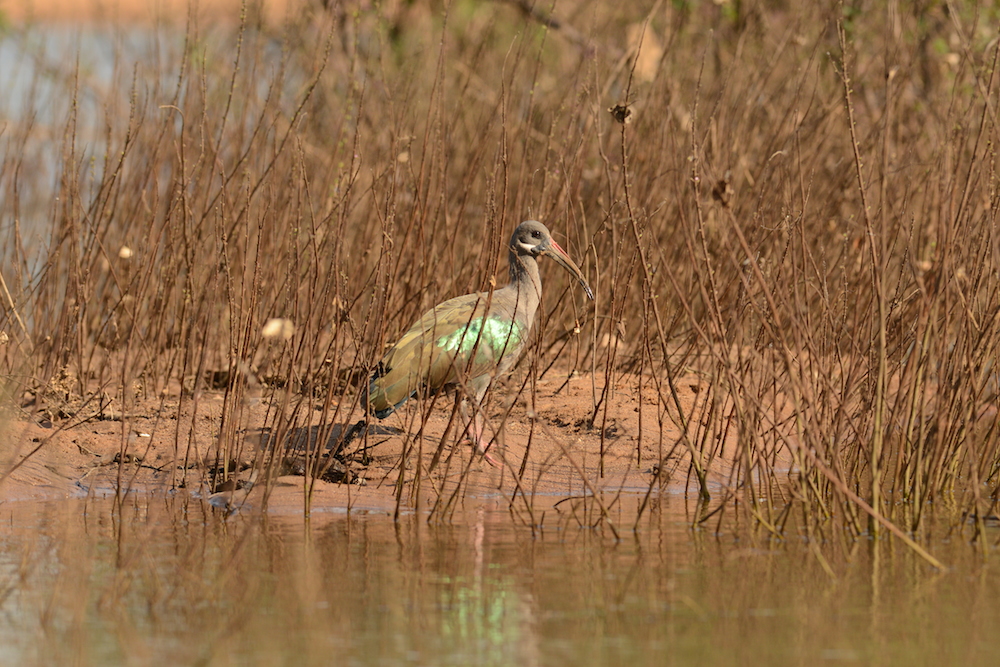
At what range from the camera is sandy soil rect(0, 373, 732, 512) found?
5.09 meters

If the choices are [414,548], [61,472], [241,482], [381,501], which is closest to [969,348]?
[414,548]

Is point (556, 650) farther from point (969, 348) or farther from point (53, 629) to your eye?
point (969, 348)

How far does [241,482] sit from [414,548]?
1187 millimetres

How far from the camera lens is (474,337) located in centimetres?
604

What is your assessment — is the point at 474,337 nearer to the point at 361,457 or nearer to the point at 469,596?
the point at 361,457

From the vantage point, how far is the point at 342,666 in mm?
2918

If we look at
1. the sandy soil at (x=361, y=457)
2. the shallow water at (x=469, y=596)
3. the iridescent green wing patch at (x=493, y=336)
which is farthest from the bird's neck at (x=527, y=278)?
the shallow water at (x=469, y=596)

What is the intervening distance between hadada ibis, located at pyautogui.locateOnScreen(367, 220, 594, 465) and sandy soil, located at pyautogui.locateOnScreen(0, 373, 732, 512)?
19 cm

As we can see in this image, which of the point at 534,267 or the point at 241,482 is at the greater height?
the point at 534,267


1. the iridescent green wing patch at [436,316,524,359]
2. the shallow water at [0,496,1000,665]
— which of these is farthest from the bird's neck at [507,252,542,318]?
the shallow water at [0,496,1000,665]

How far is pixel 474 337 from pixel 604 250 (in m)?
1.09

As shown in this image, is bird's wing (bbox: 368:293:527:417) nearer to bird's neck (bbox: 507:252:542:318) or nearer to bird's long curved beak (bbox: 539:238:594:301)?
bird's neck (bbox: 507:252:542:318)

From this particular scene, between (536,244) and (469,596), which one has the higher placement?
(536,244)

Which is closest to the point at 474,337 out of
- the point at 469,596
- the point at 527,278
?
Result: the point at 527,278
